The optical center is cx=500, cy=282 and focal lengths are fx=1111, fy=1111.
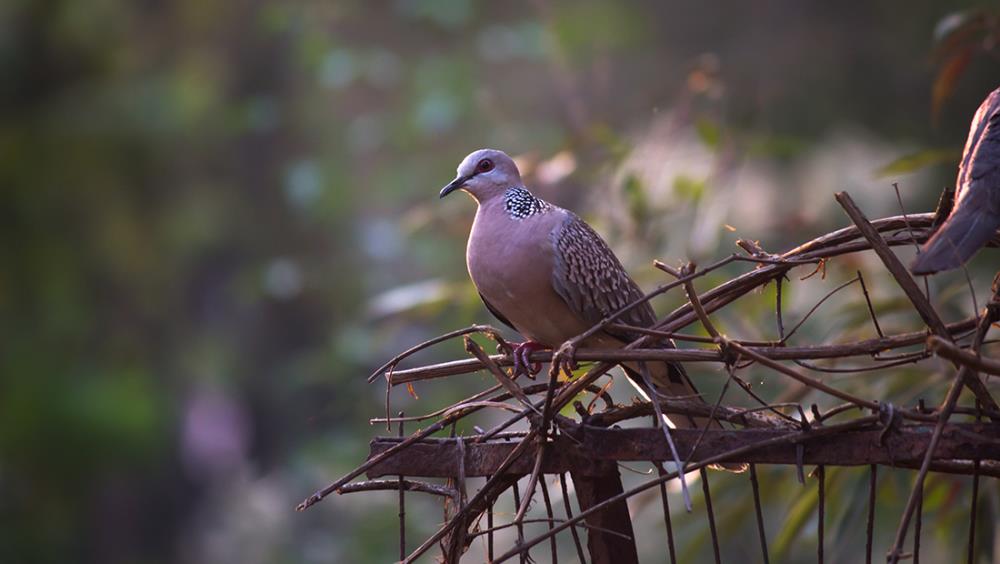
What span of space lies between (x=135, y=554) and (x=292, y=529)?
1645mm

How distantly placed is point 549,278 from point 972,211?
38.1 inches

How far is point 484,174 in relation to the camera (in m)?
2.42

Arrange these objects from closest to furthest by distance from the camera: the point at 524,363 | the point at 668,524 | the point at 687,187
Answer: the point at 668,524 < the point at 524,363 < the point at 687,187

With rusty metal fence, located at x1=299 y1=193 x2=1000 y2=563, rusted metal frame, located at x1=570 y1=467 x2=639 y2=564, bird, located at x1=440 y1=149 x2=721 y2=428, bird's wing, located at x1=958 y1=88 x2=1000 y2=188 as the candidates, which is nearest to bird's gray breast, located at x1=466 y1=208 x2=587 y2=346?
bird, located at x1=440 y1=149 x2=721 y2=428

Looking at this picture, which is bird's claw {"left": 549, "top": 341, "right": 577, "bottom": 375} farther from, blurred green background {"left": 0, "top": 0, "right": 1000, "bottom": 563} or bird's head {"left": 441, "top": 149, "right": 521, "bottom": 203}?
blurred green background {"left": 0, "top": 0, "right": 1000, "bottom": 563}

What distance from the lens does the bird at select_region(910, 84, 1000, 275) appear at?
4.05ft

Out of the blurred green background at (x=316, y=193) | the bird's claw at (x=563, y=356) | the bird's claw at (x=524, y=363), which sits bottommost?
the bird's claw at (x=563, y=356)

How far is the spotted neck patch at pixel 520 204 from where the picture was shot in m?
2.28

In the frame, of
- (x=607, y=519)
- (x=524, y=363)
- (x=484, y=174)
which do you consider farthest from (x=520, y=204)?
(x=607, y=519)

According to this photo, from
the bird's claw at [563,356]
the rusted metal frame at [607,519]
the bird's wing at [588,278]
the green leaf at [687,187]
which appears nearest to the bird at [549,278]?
the bird's wing at [588,278]

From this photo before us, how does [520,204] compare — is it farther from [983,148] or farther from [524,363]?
[983,148]

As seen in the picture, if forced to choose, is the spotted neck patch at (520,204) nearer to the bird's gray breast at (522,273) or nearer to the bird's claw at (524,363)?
the bird's gray breast at (522,273)

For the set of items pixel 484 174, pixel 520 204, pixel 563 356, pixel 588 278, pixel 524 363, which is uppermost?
pixel 484 174

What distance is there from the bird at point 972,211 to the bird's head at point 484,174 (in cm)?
104
